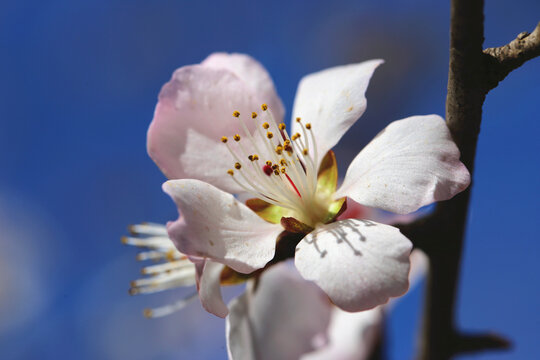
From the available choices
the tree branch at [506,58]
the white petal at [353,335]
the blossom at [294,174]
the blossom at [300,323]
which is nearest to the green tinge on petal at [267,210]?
the blossom at [294,174]

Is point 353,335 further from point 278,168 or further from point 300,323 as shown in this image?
point 278,168

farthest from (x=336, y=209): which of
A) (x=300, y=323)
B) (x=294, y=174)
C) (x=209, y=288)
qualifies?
(x=300, y=323)

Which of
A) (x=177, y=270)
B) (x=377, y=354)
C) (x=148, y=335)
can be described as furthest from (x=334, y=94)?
(x=148, y=335)

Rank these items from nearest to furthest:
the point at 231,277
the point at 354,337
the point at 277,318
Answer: the point at 231,277, the point at 277,318, the point at 354,337

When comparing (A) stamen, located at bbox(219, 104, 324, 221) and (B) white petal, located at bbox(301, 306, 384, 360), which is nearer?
(A) stamen, located at bbox(219, 104, 324, 221)

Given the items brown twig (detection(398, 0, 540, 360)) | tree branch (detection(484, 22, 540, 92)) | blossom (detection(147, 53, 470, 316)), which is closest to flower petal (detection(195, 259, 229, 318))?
blossom (detection(147, 53, 470, 316))

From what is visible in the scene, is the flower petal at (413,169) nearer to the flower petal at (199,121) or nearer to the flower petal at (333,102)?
the flower petal at (333,102)

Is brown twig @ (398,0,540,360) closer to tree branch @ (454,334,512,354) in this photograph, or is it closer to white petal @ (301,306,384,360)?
tree branch @ (454,334,512,354)
